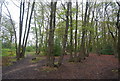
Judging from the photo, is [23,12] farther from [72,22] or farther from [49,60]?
[49,60]

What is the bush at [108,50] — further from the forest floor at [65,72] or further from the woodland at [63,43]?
the forest floor at [65,72]

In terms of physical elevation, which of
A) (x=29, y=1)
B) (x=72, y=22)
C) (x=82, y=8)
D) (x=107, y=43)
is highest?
(x=29, y=1)

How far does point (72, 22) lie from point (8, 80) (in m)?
6.69

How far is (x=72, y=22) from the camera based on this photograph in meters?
9.34

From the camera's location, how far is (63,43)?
24.2 feet

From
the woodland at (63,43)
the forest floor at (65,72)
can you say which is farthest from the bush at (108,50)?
the forest floor at (65,72)

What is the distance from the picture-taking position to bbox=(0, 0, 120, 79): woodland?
19.7 ft

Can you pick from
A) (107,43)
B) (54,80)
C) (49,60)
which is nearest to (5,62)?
(49,60)

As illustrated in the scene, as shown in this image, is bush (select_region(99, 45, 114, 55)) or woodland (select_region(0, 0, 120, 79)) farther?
bush (select_region(99, 45, 114, 55))

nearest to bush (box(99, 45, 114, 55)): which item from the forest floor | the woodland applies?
the woodland

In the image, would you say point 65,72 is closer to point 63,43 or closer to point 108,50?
point 63,43

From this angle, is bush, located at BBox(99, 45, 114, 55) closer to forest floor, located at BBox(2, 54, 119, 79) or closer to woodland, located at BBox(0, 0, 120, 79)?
woodland, located at BBox(0, 0, 120, 79)

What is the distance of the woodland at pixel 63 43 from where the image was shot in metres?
6.02

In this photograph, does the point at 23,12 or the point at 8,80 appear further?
the point at 23,12
